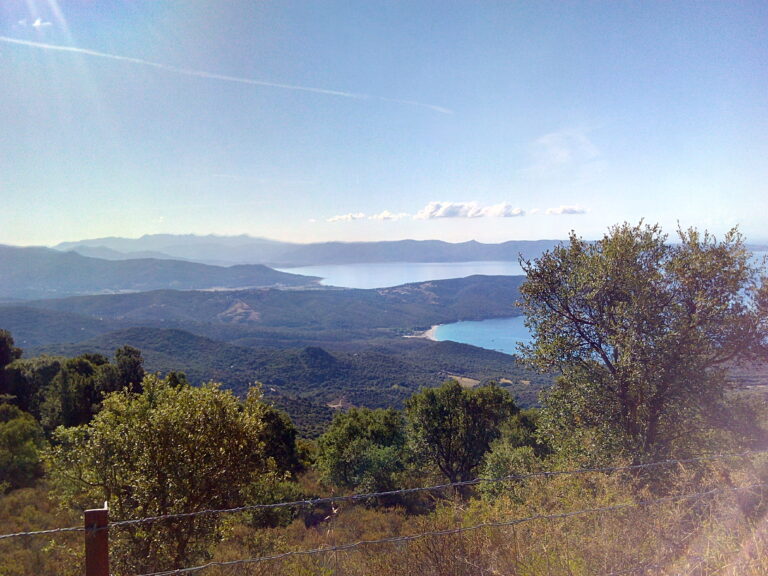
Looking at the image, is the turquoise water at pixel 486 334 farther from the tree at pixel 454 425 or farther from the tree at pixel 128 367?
the tree at pixel 128 367

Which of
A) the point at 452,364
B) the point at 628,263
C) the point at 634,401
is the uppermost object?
the point at 628,263

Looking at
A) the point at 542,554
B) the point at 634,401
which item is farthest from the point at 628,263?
the point at 542,554

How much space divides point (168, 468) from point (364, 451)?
43.4 feet

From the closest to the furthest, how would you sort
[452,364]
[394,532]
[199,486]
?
[199,486] → [394,532] → [452,364]

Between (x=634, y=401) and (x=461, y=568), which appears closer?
(x=461, y=568)

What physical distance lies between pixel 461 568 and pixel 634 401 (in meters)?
4.99

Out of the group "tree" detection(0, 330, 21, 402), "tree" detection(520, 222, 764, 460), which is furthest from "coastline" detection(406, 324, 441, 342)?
"tree" detection(520, 222, 764, 460)

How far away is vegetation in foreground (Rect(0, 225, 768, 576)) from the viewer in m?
4.23

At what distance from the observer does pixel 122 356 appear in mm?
21703

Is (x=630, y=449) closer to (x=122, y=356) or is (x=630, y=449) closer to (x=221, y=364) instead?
(x=122, y=356)

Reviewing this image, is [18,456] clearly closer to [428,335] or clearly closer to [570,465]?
[570,465]

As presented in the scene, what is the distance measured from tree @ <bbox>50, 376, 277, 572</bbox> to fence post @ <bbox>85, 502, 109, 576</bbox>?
291 cm

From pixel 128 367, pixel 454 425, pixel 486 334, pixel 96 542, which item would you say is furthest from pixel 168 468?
pixel 486 334

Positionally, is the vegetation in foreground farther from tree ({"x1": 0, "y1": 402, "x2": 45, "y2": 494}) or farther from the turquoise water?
the turquoise water
